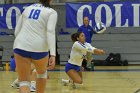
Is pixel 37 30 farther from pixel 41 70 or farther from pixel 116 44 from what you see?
pixel 116 44

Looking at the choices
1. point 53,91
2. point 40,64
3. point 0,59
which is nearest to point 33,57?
point 40,64

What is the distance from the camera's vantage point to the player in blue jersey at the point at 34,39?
504cm

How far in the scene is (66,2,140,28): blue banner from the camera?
1625 cm

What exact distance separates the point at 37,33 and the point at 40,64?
1.45 ft

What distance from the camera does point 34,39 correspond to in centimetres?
508

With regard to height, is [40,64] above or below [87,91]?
above


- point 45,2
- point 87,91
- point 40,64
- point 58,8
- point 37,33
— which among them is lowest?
point 87,91

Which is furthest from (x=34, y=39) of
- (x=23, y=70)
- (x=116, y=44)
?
(x=116, y=44)

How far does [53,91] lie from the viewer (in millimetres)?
8477

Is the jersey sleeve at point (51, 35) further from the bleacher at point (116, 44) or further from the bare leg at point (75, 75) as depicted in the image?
the bleacher at point (116, 44)

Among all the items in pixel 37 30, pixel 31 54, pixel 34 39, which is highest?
pixel 37 30

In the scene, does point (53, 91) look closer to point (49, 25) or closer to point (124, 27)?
point (49, 25)

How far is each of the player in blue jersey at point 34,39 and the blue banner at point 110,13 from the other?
1112cm

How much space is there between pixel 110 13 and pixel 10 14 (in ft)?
14.5
